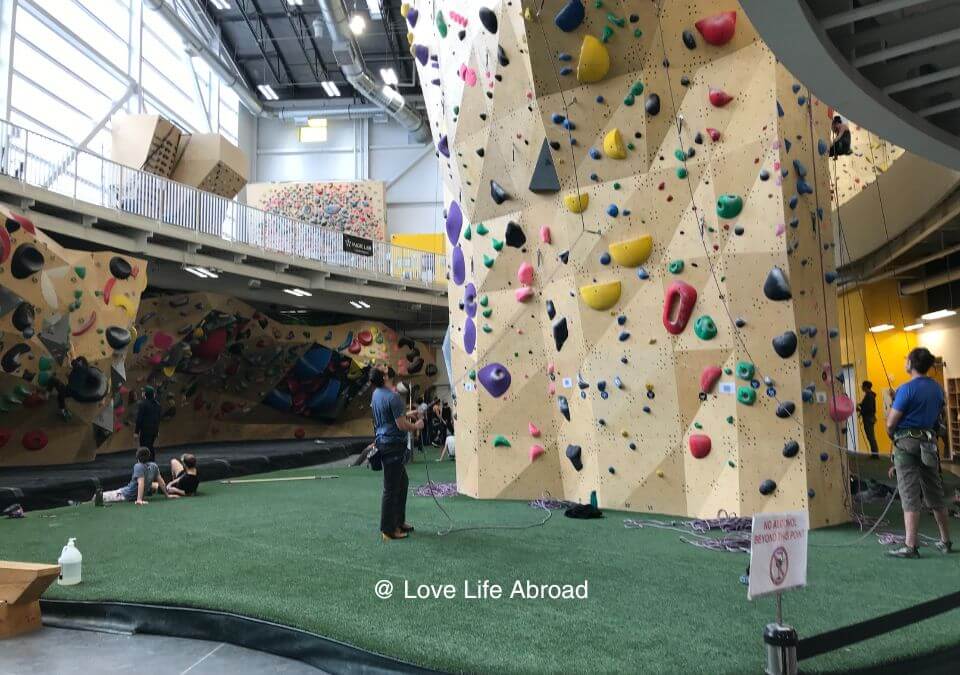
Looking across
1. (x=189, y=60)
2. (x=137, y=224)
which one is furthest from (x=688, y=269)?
(x=189, y=60)

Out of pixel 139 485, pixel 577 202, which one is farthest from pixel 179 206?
pixel 577 202

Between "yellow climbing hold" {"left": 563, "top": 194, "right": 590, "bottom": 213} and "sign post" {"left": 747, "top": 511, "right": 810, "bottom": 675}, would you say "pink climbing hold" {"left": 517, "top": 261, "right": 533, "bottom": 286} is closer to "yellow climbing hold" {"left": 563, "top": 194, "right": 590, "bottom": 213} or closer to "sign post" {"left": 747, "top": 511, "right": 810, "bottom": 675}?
"yellow climbing hold" {"left": 563, "top": 194, "right": 590, "bottom": 213}

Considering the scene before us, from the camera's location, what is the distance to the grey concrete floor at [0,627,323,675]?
3.21m

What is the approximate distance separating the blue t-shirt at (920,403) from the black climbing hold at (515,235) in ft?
13.5

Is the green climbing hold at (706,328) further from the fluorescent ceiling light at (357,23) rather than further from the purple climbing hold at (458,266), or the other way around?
the fluorescent ceiling light at (357,23)

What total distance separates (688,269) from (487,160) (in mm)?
2725

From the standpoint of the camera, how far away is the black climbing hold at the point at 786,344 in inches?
240

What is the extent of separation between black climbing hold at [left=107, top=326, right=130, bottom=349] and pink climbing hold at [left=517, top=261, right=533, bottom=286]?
7.23 m

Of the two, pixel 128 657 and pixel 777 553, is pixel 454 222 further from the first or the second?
pixel 777 553

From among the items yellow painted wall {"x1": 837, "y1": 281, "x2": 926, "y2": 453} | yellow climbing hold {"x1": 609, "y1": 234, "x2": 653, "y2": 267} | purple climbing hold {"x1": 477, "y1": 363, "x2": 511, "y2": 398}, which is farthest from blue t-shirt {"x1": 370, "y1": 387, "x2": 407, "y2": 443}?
yellow painted wall {"x1": 837, "y1": 281, "x2": 926, "y2": 453}

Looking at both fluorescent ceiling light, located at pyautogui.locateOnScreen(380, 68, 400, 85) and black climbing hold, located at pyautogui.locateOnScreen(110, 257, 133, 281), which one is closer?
black climbing hold, located at pyautogui.locateOnScreen(110, 257, 133, 281)

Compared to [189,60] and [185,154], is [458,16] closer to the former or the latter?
[185,154]

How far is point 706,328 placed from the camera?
21.3 ft

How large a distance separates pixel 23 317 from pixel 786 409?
9.32 m
